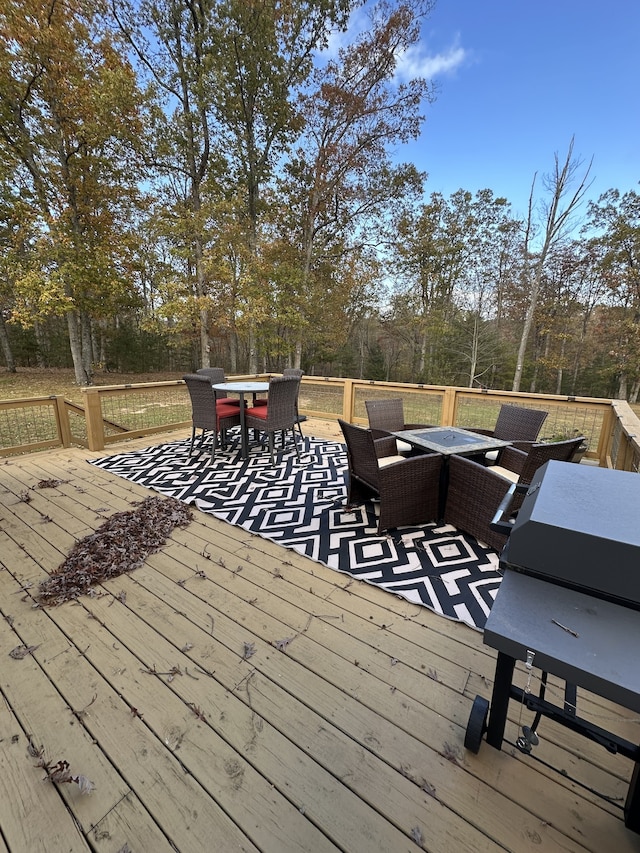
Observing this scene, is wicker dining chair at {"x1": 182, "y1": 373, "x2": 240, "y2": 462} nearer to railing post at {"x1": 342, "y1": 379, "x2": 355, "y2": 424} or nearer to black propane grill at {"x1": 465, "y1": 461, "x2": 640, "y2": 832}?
railing post at {"x1": 342, "y1": 379, "x2": 355, "y2": 424}

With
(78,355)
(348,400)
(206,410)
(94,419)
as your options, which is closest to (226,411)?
(206,410)

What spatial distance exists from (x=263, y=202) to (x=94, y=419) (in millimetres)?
8789

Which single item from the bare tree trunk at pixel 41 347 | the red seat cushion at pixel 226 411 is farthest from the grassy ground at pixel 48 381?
the red seat cushion at pixel 226 411

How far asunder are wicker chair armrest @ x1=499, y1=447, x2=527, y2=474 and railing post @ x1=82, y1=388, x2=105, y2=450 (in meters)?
4.63

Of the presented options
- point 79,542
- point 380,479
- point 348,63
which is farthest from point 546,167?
point 79,542

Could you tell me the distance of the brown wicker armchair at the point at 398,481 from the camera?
2.50 meters

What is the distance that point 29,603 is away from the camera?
189 centimetres

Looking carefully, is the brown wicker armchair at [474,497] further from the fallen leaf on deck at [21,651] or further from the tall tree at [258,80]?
the tall tree at [258,80]

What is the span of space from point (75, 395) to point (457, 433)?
9.73m

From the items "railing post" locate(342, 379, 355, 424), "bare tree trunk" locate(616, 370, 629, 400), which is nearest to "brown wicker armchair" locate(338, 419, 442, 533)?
"railing post" locate(342, 379, 355, 424)

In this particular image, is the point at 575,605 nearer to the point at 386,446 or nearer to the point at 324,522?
the point at 324,522

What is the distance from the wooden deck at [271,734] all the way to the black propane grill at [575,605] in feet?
0.75

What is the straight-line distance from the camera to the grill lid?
821mm

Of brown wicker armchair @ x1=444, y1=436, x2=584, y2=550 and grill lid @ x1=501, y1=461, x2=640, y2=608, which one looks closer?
grill lid @ x1=501, y1=461, x2=640, y2=608
